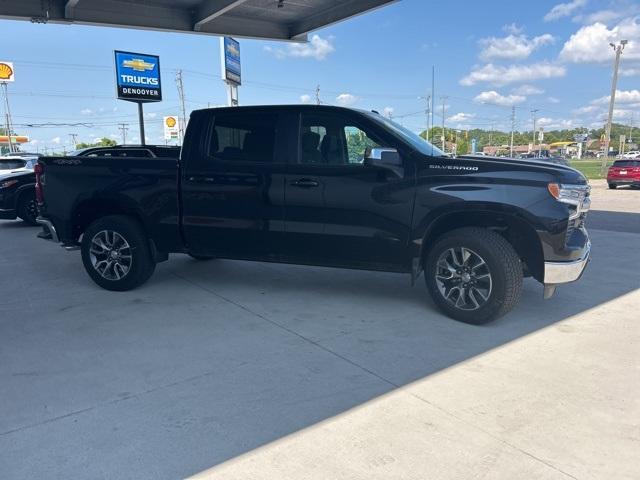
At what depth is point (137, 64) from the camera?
18.1 metres

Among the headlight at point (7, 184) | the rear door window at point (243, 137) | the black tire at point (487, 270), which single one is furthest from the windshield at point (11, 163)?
the black tire at point (487, 270)

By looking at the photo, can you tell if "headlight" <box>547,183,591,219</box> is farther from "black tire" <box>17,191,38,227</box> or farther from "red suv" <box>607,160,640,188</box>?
"red suv" <box>607,160,640,188</box>

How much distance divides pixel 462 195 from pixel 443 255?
0.60m

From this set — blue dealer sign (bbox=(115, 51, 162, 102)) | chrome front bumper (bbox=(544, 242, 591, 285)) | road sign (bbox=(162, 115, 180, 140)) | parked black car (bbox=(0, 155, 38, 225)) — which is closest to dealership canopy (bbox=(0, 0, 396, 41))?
parked black car (bbox=(0, 155, 38, 225))

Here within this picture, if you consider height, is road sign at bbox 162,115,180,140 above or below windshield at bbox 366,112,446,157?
above

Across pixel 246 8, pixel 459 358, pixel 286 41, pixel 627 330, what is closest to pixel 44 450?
pixel 459 358

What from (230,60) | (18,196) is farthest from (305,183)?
(230,60)

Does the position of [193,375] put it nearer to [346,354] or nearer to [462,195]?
[346,354]

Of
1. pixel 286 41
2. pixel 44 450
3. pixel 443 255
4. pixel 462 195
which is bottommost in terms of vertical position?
pixel 44 450

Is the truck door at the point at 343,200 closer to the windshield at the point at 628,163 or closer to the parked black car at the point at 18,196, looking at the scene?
the parked black car at the point at 18,196

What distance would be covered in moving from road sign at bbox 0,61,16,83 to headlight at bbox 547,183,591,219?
1824 inches

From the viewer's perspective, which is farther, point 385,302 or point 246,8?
point 246,8

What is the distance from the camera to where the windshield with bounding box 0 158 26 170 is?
46.2 ft

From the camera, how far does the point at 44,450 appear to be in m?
2.78
